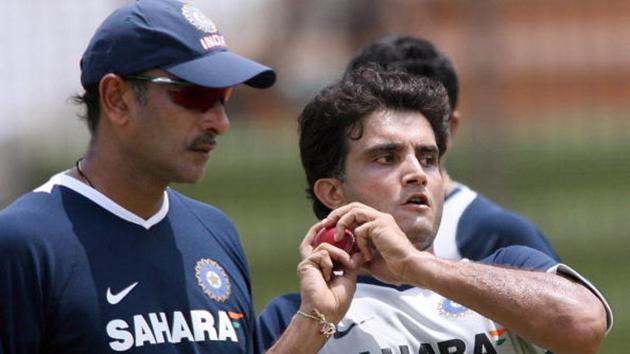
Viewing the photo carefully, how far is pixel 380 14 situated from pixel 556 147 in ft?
5.29

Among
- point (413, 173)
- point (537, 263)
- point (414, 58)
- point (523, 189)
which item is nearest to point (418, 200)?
point (413, 173)

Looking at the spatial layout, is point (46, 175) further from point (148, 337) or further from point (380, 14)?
point (148, 337)

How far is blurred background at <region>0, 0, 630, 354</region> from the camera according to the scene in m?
10.1

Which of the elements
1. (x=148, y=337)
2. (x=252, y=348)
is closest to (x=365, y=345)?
(x=252, y=348)

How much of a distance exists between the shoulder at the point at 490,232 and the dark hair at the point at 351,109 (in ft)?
3.39

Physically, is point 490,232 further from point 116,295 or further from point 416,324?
point 116,295

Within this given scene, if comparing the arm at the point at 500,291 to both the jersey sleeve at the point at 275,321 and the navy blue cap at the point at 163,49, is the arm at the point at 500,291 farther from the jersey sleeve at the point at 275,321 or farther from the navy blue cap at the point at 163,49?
the navy blue cap at the point at 163,49

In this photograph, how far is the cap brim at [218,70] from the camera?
4.17 meters

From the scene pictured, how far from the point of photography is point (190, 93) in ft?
13.9

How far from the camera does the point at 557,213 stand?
10.7m

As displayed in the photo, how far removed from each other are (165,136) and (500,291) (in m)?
1.05

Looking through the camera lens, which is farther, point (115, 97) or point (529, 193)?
point (529, 193)

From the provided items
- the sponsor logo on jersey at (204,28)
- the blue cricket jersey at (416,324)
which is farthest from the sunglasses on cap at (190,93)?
the blue cricket jersey at (416,324)

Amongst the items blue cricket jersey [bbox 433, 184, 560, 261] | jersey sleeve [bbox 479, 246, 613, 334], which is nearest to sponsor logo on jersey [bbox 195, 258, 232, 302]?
jersey sleeve [bbox 479, 246, 613, 334]
